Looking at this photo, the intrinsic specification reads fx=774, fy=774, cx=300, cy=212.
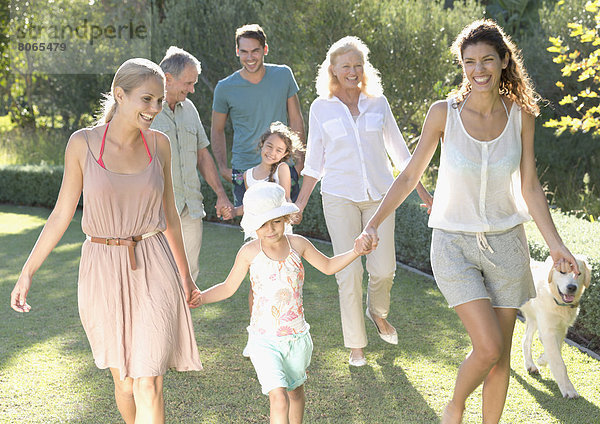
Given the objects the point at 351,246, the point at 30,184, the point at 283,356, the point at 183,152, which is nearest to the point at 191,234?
the point at 183,152

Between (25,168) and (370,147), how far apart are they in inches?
513

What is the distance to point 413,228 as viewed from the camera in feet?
30.3

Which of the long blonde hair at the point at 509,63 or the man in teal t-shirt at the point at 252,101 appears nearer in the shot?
the long blonde hair at the point at 509,63

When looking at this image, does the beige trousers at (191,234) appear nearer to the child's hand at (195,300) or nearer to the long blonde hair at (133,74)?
the child's hand at (195,300)

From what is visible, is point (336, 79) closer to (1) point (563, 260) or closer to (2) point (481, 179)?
(2) point (481, 179)

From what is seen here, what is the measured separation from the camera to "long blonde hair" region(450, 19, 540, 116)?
377 cm

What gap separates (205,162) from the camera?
19.4ft

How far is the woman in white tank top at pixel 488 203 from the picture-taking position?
3.73 m

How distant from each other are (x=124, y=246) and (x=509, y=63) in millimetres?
2087

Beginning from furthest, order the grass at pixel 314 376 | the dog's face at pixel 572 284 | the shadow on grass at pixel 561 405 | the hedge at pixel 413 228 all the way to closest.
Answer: the hedge at pixel 413 228 → the dog's face at pixel 572 284 → the grass at pixel 314 376 → the shadow on grass at pixel 561 405

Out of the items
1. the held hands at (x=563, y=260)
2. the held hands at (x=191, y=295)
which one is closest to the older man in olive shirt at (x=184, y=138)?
the held hands at (x=191, y=295)

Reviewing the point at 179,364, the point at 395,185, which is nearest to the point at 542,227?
the point at 395,185

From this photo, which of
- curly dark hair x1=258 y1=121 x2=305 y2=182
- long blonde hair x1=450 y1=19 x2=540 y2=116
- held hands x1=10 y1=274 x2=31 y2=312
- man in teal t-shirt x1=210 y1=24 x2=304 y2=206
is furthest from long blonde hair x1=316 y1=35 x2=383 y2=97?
held hands x1=10 y1=274 x2=31 y2=312

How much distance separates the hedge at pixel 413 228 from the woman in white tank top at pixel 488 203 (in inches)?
89.8
